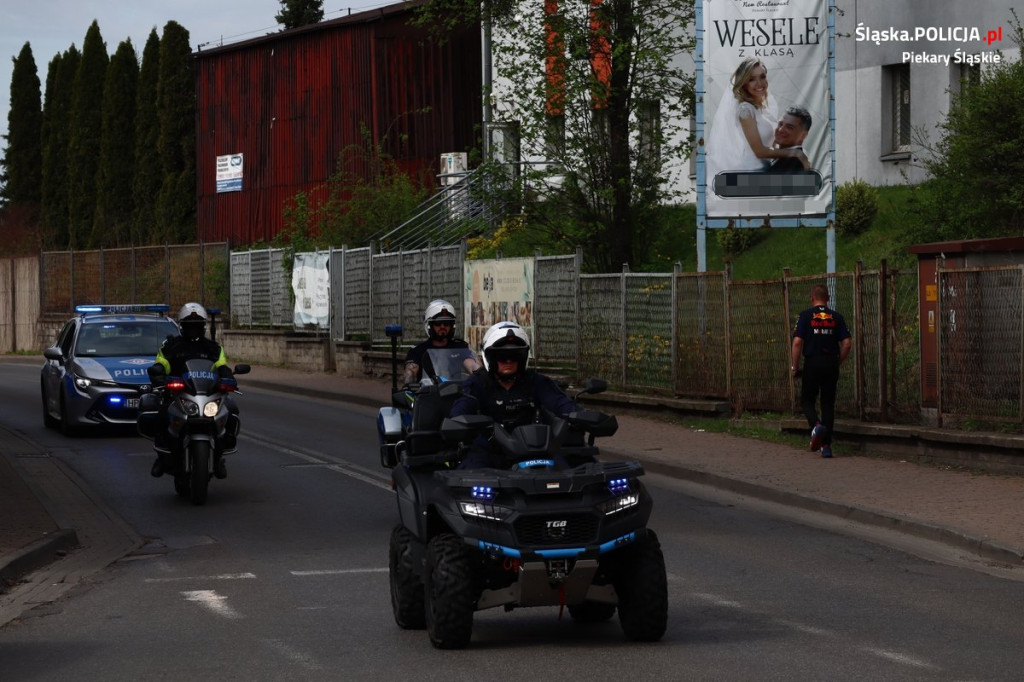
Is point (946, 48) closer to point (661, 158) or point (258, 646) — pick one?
point (661, 158)

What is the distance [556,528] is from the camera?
800 cm

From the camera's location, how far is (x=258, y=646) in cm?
853

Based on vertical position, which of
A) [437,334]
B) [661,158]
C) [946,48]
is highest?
[946,48]

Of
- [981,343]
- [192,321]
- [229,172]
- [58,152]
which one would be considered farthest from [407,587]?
[58,152]

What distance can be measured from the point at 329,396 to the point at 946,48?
1411 cm

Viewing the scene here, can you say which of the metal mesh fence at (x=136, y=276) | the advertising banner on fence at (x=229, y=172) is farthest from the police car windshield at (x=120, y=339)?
the advertising banner on fence at (x=229, y=172)

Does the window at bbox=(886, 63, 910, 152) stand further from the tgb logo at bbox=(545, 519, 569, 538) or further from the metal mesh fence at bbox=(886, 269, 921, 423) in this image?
the tgb logo at bbox=(545, 519, 569, 538)

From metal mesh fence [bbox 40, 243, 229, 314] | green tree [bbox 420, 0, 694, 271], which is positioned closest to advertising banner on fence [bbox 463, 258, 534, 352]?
green tree [bbox 420, 0, 694, 271]

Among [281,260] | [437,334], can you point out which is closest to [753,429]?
[437,334]

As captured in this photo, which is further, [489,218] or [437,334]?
[489,218]

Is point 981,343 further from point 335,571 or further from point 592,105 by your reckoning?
point 592,105

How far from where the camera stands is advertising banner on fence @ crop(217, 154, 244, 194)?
182 ft

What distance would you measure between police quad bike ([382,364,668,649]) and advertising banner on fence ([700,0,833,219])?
14490mm

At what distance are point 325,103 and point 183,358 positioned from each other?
35618 mm
